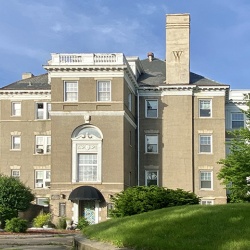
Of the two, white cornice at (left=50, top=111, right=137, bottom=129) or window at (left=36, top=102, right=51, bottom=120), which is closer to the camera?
white cornice at (left=50, top=111, right=137, bottom=129)

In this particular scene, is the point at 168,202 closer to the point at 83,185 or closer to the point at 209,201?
the point at 83,185

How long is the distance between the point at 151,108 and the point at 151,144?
3.20 meters

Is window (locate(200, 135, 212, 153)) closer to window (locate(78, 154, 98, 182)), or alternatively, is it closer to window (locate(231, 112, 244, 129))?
window (locate(231, 112, 244, 129))

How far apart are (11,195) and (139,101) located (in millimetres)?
15487

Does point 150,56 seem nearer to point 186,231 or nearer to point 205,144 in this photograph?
point 205,144

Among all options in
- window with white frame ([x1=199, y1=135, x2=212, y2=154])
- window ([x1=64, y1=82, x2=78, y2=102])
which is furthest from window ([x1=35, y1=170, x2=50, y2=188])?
window with white frame ([x1=199, y1=135, x2=212, y2=154])

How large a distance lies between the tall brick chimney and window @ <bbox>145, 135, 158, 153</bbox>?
504cm

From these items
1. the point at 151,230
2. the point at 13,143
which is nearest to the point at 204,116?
the point at 13,143

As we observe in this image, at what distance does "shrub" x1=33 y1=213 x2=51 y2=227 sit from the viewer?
44.5 m

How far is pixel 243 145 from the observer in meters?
46.4

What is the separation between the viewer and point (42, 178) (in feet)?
177

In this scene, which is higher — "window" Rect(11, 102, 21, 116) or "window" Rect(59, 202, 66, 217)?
"window" Rect(11, 102, 21, 116)

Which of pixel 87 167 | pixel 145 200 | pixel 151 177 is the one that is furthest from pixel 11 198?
pixel 145 200

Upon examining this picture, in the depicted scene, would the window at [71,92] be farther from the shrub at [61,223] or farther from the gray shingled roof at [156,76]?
the shrub at [61,223]
